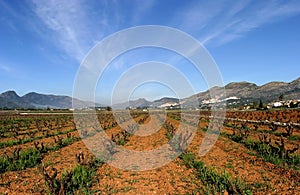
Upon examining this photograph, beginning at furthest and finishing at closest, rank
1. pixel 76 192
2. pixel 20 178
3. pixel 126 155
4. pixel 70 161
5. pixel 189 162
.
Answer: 1. pixel 126 155
2. pixel 70 161
3. pixel 189 162
4. pixel 20 178
5. pixel 76 192

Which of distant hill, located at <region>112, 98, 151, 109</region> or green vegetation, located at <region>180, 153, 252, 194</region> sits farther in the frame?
distant hill, located at <region>112, 98, 151, 109</region>

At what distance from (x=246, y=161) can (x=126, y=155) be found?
5686 mm

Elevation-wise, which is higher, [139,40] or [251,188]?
[139,40]

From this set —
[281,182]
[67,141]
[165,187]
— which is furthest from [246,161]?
[67,141]

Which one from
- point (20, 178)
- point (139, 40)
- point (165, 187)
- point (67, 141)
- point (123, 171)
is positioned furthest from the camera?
point (67, 141)

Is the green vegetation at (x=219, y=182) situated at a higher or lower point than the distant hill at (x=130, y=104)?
lower

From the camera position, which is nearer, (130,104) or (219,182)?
(219,182)

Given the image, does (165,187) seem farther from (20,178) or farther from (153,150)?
(153,150)

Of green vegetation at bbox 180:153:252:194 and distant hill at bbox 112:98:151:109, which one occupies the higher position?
distant hill at bbox 112:98:151:109

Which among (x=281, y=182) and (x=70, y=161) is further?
(x=70, y=161)

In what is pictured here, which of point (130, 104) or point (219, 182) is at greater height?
point (130, 104)

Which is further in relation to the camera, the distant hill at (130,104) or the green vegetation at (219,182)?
the distant hill at (130,104)

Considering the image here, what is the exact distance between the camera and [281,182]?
7871 millimetres

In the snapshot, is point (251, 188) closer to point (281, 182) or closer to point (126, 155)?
point (281, 182)
